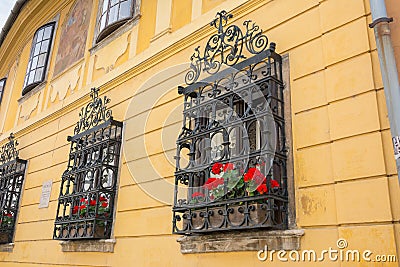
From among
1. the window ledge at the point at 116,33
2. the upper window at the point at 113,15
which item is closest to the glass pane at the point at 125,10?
the upper window at the point at 113,15

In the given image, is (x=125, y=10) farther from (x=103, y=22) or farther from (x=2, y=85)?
(x=2, y=85)

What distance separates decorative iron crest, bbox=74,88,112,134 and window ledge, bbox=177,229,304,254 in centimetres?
245

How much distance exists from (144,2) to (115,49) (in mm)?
838

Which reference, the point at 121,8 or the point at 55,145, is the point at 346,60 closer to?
the point at 121,8

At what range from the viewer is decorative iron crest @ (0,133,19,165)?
7947 millimetres

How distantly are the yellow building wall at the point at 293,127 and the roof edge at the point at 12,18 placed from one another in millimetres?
3481

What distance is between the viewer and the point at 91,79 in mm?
6449

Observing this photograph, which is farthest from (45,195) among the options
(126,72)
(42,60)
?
(42,60)

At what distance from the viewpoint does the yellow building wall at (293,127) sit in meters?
2.70

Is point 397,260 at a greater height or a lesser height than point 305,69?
lesser

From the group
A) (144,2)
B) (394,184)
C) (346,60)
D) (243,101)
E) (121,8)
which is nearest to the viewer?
(394,184)

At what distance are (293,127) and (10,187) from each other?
6225 mm

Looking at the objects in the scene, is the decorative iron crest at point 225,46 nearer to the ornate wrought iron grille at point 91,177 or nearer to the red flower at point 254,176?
the red flower at point 254,176

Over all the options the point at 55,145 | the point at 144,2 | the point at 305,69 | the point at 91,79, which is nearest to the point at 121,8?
the point at 144,2
